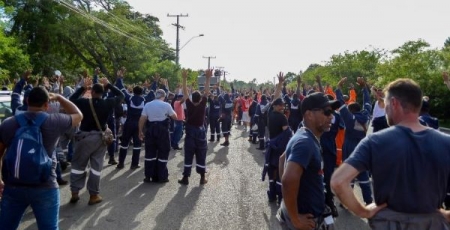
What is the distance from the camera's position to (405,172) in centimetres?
268

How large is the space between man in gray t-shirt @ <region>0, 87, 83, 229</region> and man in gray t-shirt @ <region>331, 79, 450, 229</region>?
2.69 meters

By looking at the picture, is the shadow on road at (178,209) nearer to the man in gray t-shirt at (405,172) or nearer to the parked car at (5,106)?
the parked car at (5,106)

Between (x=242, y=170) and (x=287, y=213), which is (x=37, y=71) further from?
(x=287, y=213)

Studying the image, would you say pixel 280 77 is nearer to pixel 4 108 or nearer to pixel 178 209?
pixel 178 209

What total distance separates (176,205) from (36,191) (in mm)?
3683

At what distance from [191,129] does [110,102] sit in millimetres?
2248

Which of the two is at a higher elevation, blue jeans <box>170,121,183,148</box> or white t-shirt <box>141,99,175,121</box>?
white t-shirt <box>141,99,175,121</box>

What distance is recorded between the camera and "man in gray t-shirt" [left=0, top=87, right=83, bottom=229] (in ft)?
13.0

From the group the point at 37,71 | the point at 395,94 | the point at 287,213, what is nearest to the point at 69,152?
the point at 287,213

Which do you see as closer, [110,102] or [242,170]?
[110,102]

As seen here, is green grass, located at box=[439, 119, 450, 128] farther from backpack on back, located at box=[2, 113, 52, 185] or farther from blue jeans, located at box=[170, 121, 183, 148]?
backpack on back, located at box=[2, 113, 52, 185]

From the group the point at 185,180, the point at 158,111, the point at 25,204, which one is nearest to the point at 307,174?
the point at 25,204

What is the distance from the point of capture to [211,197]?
806cm

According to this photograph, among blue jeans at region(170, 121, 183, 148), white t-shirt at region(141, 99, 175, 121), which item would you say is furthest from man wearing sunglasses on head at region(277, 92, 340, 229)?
blue jeans at region(170, 121, 183, 148)
